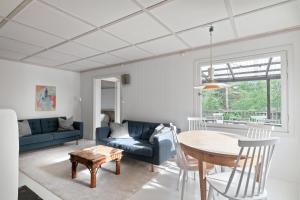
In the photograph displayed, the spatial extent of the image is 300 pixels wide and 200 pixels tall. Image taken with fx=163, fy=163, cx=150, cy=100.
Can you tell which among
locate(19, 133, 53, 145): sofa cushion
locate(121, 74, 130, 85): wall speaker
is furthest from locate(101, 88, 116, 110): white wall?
locate(19, 133, 53, 145): sofa cushion

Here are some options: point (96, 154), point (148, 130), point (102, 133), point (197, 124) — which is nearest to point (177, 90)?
point (197, 124)

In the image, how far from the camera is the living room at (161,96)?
1.87 m

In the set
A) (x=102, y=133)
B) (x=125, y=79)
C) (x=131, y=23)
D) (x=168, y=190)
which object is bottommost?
(x=168, y=190)

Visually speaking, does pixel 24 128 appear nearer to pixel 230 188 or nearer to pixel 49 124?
pixel 49 124

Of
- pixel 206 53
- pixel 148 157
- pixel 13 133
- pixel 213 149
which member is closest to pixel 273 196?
pixel 213 149

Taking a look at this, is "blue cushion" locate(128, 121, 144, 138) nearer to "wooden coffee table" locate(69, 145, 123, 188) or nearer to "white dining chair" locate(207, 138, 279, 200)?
"wooden coffee table" locate(69, 145, 123, 188)

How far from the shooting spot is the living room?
1.87m

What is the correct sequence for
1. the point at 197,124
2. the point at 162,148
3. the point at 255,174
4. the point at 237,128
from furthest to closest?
the point at 197,124 → the point at 237,128 → the point at 162,148 → the point at 255,174

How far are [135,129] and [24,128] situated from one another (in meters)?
2.61

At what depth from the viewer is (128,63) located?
447 centimetres

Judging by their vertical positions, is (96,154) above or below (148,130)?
below

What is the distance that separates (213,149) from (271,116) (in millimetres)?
1903

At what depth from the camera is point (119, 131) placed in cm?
376

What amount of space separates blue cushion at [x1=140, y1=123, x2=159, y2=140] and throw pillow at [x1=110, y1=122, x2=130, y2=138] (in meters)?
0.38
